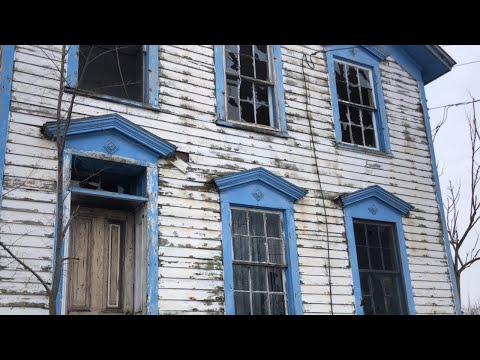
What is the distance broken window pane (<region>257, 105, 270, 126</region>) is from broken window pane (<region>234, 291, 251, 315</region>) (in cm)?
274

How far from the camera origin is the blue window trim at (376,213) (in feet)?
28.3

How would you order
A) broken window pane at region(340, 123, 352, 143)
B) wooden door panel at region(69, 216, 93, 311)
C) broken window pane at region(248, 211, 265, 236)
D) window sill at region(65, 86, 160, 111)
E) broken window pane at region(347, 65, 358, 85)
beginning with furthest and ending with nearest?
1. broken window pane at region(347, 65, 358, 85)
2. broken window pane at region(340, 123, 352, 143)
3. broken window pane at region(248, 211, 265, 236)
4. window sill at region(65, 86, 160, 111)
5. wooden door panel at region(69, 216, 93, 311)

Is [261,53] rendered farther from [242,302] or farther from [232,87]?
[242,302]

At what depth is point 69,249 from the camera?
657 cm

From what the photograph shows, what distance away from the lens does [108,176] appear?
281 inches

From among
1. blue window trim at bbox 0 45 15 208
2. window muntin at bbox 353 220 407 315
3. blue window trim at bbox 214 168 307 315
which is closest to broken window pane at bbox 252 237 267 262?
Answer: blue window trim at bbox 214 168 307 315

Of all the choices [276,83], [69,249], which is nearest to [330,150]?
[276,83]

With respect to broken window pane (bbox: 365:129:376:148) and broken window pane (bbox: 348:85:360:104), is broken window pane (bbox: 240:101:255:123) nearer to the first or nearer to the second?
broken window pane (bbox: 348:85:360:104)

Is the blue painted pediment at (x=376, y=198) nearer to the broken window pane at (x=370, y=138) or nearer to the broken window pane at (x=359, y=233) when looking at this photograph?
the broken window pane at (x=359, y=233)

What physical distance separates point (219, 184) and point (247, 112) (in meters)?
1.60

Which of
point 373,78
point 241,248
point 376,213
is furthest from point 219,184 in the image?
point 373,78

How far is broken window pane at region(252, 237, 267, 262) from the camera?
7668 millimetres
